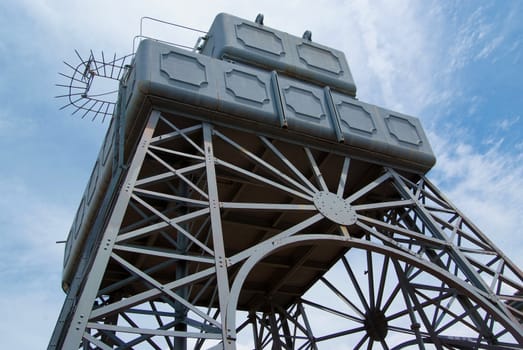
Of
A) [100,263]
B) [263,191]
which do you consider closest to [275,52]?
[263,191]

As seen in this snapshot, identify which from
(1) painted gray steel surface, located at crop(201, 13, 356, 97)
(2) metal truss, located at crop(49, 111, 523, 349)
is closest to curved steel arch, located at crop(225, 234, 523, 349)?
(2) metal truss, located at crop(49, 111, 523, 349)

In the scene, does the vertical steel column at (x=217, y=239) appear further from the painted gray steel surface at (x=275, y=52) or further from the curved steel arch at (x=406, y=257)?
the painted gray steel surface at (x=275, y=52)

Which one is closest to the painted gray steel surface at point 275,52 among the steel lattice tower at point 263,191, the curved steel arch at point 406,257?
the steel lattice tower at point 263,191

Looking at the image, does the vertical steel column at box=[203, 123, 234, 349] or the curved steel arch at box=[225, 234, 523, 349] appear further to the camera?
the curved steel arch at box=[225, 234, 523, 349]

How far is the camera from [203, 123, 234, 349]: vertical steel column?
722cm

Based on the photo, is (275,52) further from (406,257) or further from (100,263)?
(100,263)

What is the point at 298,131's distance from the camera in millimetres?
11297

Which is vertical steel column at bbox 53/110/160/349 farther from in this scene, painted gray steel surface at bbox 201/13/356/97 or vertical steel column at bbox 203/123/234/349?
painted gray steel surface at bbox 201/13/356/97

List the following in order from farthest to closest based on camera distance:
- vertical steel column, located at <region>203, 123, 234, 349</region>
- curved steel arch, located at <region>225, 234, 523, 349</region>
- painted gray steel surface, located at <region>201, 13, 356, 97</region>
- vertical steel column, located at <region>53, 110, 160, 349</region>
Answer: painted gray steel surface, located at <region>201, 13, 356, 97</region>
curved steel arch, located at <region>225, 234, 523, 349</region>
vertical steel column, located at <region>203, 123, 234, 349</region>
vertical steel column, located at <region>53, 110, 160, 349</region>

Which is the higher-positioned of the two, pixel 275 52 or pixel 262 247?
pixel 275 52

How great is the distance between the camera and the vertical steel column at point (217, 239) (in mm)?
7219

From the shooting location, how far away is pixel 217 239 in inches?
324

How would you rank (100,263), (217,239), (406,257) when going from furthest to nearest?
(406,257), (217,239), (100,263)

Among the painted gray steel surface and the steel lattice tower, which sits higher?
the painted gray steel surface
